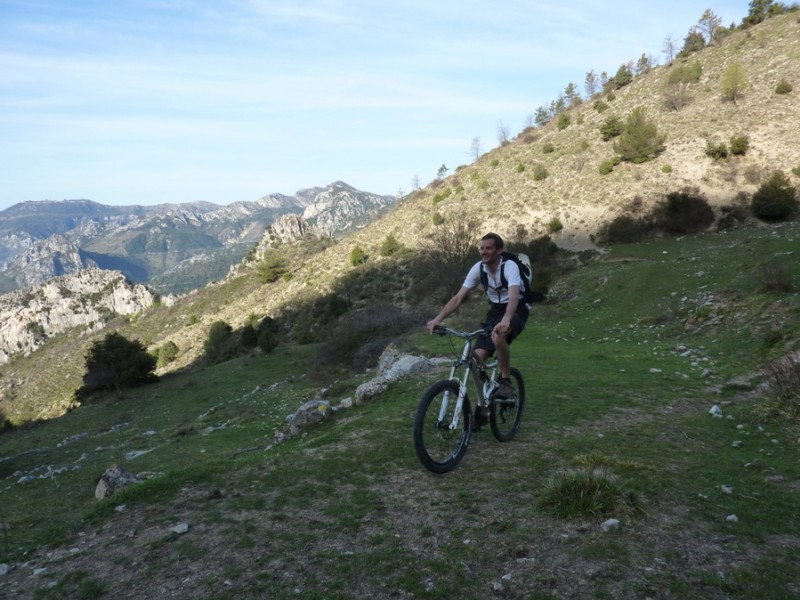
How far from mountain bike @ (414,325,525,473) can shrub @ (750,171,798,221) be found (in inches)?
1634

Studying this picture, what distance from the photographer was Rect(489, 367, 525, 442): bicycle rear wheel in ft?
22.4

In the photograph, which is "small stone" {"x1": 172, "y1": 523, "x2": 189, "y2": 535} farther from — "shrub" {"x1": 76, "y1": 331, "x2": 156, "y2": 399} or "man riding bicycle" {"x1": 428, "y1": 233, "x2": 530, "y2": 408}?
"shrub" {"x1": 76, "y1": 331, "x2": 156, "y2": 399}

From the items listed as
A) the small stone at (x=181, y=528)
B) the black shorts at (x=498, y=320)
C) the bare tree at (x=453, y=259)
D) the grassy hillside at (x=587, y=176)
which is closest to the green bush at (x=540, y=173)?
the grassy hillside at (x=587, y=176)

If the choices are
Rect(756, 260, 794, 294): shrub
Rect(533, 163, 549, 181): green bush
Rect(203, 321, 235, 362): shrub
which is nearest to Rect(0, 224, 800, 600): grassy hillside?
Rect(756, 260, 794, 294): shrub

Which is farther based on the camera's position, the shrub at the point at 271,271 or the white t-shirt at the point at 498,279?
the shrub at the point at 271,271

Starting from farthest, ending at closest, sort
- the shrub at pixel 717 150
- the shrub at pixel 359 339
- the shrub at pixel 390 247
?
the shrub at pixel 390 247 → the shrub at pixel 717 150 → the shrub at pixel 359 339

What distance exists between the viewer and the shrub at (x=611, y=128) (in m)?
58.2

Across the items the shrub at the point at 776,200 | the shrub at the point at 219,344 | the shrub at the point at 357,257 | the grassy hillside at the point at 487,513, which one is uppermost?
the shrub at the point at 776,200

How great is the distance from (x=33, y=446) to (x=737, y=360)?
33.0 metres

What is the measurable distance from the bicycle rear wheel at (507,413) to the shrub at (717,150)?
5100cm

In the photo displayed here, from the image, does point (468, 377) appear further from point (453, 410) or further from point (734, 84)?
point (734, 84)

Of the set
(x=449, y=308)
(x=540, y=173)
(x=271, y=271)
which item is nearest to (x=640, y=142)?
(x=540, y=173)

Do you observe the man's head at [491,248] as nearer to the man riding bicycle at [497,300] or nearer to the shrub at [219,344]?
the man riding bicycle at [497,300]

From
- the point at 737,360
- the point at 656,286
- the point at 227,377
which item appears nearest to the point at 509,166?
the point at 656,286
